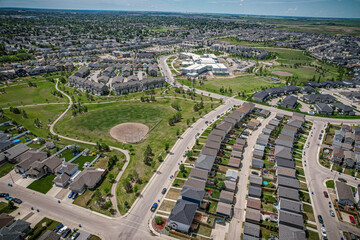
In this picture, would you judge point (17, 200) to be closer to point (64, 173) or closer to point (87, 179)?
point (64, 173)

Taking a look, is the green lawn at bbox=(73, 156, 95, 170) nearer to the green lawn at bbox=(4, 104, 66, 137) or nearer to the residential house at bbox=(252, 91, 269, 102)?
the green lawn at bbox=(4, 104, 66, 137)

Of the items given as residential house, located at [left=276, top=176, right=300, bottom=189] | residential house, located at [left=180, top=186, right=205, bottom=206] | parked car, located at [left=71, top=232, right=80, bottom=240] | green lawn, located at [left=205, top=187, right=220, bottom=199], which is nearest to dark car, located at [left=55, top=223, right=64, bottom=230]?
parked car, located at [left=71, top=232, right=80, bottom=240]

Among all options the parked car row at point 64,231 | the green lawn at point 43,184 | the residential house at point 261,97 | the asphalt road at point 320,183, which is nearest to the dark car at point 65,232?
the parked car row at point 64,231

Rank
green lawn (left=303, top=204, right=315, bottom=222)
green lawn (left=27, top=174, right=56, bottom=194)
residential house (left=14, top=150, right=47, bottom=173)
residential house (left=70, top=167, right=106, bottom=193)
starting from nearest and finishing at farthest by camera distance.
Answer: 1. green lawn (left=303, top=204, right=315, bottom=222)
2. residential house (left=70, top=167, right=106, bottom=193)
3. green lawn (left=27, top=174, right=56, bottom=194)
4. residential house (left=14, top=150, right=47, bottom=173)

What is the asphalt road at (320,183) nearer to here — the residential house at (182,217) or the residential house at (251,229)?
the residential house at (251,229)

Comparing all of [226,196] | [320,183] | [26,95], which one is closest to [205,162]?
[226,196]

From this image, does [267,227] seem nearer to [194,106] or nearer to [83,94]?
[194,106]

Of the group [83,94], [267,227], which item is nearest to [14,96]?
[83,94]
